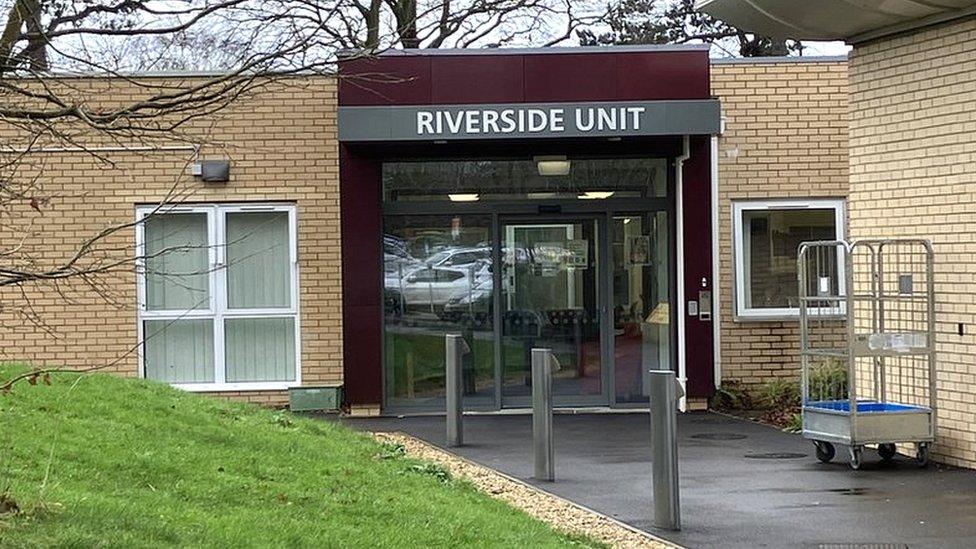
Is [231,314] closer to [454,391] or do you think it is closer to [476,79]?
[476,79]

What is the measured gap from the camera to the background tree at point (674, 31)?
33.6 metres

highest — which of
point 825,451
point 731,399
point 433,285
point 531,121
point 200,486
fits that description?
point 531,121

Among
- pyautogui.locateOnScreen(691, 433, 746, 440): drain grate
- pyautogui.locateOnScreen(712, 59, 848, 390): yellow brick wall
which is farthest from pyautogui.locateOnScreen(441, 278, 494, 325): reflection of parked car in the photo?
pyautogui.locateOnScreen(691, 433, 746, 440): drain grate

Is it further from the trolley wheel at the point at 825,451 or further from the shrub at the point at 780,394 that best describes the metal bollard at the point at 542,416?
the shrub at the point at 780,394

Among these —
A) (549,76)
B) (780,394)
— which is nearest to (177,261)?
(549,76)

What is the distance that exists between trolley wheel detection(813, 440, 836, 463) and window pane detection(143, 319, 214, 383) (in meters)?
7.94

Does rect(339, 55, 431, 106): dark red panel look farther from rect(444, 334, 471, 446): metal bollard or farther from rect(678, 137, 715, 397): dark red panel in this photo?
rect(444, 334, 471, 446): metal bollard

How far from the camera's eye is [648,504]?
966 cm

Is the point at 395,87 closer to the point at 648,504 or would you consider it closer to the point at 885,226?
the point at 885,226

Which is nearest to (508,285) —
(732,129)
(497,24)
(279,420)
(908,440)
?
(732,129)

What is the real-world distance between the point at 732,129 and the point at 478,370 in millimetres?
4232

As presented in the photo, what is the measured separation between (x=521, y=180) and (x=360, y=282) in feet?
7.61

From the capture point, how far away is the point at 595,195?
16.5m

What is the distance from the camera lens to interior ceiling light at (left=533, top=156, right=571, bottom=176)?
53.7ft
